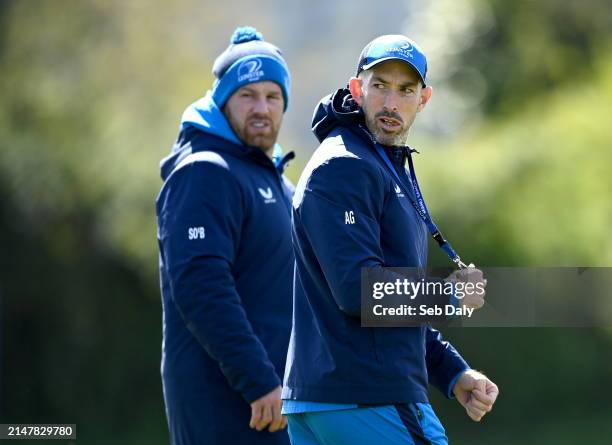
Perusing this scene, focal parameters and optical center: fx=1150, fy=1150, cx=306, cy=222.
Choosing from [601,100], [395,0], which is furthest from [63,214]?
[395,0]

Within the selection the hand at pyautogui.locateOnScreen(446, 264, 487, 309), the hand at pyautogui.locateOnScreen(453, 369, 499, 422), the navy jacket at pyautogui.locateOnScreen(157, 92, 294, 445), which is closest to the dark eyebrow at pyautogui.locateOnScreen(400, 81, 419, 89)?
the hand at pyautogui.locateOnScreen(446, 264, 487, 309)

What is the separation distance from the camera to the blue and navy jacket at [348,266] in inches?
143

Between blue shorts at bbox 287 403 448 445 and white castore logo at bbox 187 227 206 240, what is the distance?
141cm

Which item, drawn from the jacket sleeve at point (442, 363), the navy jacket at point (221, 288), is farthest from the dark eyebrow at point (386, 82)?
the navy jacket at point (221, 288)

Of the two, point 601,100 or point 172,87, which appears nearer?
point 601,100

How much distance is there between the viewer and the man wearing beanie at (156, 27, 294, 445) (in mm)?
4836

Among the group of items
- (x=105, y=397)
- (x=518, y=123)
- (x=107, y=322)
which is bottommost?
(x=105, y=397)

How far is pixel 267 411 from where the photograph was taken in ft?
15.8

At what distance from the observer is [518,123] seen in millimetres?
11734

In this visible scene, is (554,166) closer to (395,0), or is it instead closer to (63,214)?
(63,214)

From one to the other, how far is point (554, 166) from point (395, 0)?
62.5 feet

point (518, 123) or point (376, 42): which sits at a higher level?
point (518, 123)

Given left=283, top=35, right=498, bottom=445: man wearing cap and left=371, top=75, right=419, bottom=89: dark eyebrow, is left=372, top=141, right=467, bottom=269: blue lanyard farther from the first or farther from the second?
left=371, top=75, right=419, bottom=89: dark eyebrow

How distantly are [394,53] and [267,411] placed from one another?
1.71 m
